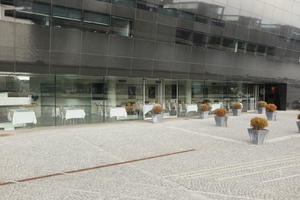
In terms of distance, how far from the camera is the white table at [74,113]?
1452 centimetres

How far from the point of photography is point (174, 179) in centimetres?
600

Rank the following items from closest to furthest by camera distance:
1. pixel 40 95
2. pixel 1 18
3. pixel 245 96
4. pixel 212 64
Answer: pixel 1 18 < pixel 40 95 < pixel 212 64 < pixel 245 96

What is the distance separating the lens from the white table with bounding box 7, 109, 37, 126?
12711mm

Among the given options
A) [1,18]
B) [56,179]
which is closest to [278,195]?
[56,179]

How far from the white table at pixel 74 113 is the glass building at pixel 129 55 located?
53 millimetres

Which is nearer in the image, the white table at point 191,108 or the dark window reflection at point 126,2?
the dark window reflection at point 126,2

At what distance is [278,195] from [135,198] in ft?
9.96

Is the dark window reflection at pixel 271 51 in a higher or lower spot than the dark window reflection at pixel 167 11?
lower

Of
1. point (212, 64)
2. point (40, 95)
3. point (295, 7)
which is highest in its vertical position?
point (295, 7)

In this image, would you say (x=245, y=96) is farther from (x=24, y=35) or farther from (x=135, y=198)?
(x=135, y=198)

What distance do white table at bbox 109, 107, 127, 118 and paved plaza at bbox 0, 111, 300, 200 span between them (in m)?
4.72

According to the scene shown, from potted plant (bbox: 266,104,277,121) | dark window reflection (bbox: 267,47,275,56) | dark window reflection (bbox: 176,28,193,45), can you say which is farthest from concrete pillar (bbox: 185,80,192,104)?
Answer: dark window reflection (bbox: 267,47,275,56)

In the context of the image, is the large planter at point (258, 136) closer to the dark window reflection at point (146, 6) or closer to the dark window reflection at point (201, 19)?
the dark window reflection at point (146, 6)

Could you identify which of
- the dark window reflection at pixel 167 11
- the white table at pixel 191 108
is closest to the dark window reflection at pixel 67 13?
the dark window reflection at pixel 167 11
